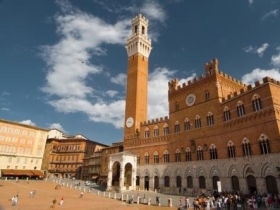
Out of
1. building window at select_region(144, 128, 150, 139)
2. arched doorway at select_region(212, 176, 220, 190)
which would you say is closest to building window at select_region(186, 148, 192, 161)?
arched doorway at select_region(212, 176, 220, 190)

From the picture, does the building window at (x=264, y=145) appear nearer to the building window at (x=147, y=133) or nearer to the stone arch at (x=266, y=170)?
the stone arch at (x=266, y=170)

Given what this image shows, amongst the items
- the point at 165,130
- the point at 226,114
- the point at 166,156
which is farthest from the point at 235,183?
the point at 165,130

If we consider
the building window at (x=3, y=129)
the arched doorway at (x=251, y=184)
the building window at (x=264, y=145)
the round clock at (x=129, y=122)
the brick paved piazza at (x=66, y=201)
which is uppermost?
the round clock at (x=129, y=122)

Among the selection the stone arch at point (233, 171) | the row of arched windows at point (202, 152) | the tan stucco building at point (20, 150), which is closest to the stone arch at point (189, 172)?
the row of arched windows at point (202, 152)

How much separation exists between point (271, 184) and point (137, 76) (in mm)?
34565

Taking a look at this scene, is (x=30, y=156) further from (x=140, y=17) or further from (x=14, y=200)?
(x=140, y=17)

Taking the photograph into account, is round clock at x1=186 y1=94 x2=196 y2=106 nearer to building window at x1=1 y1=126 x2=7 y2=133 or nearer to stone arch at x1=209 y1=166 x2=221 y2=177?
stone arch at x1=209 y1=166 x2=221 y2=177

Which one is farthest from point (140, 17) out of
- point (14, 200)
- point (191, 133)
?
point (14, 200)

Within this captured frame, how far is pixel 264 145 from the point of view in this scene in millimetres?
26250

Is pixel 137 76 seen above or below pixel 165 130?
above

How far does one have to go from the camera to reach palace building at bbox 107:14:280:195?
2656 cm

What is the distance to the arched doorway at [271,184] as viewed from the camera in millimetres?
24438

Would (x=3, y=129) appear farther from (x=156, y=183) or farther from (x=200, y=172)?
(x=200, y=172)

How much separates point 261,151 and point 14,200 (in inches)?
1119
